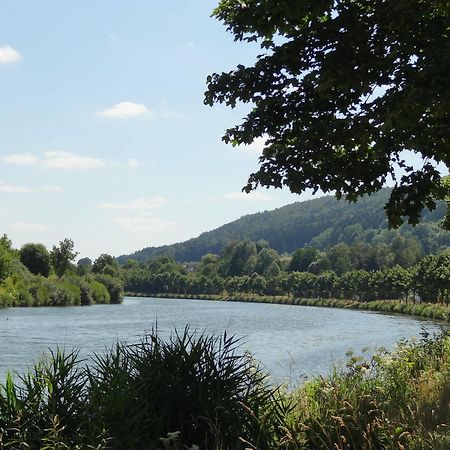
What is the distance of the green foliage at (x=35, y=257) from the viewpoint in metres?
116

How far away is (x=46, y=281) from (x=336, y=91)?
318 ft

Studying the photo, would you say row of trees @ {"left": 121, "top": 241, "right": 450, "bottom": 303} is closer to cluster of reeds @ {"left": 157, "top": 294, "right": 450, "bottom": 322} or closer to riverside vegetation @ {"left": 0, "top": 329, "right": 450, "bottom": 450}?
cluster of reeds @ {"left": 157, "top": 294, "right": 450, "bottom": 322}

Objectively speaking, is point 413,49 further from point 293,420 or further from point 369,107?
point 293,420

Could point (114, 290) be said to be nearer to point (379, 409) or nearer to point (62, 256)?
point (62, 256)

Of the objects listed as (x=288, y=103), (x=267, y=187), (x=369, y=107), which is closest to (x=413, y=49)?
(x=369, y=107)

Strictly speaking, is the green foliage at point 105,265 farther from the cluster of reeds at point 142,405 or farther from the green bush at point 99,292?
the cluster of reeds at point 142,405

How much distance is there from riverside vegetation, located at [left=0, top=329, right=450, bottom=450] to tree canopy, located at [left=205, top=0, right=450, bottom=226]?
11.1 ft

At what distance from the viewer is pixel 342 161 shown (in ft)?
37.4

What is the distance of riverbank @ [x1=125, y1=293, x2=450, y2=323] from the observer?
83.5 meters

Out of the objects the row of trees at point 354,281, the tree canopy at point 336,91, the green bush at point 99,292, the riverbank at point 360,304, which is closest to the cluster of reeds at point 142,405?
the tree canopy at point 336,91

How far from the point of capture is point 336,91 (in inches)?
407

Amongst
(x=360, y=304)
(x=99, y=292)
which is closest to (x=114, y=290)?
(x=99, y=292)

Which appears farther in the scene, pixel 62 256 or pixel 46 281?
pixel 62 256

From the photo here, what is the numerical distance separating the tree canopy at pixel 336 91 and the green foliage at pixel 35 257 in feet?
362
